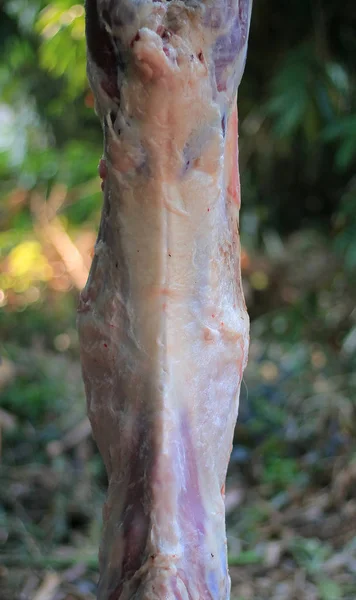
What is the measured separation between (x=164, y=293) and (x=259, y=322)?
1.41 meters

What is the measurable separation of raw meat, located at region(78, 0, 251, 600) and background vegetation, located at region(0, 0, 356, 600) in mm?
537

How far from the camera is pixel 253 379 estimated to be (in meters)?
1.91

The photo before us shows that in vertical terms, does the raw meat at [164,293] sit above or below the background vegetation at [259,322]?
above

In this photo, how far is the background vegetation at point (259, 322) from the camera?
3.96 feet

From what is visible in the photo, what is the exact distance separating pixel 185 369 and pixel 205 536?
15 centimetres

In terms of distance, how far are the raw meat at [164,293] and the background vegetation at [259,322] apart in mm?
537

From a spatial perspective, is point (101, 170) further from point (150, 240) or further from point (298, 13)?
point (298, 13)

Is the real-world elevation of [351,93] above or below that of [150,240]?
below

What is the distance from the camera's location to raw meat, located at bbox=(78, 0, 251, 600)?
52 centimetres

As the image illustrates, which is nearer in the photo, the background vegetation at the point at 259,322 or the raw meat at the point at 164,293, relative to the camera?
→ the raw meat at the point at 164,293

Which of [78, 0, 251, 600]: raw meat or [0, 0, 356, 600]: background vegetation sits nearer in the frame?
[78, 0, 251, 600]: raw meat

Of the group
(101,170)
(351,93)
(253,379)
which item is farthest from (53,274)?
(101,170)

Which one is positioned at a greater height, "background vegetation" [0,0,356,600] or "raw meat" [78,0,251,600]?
"raw meat" [78,0,251,600]

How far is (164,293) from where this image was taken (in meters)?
0.56
